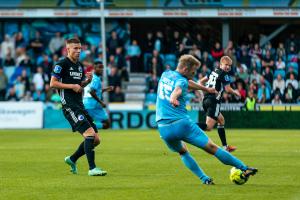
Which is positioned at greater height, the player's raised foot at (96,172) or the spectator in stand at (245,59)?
the spectator in stand at (245,59)

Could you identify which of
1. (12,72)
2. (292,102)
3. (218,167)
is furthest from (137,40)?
(218,167)

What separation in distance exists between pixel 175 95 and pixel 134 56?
2793cm

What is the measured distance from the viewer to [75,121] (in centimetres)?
1431

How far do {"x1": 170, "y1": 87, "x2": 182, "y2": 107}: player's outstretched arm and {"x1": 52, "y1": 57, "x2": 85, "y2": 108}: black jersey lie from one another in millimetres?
2987

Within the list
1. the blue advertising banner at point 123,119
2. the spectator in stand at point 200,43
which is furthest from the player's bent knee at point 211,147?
the spectator in stand at point 200,43

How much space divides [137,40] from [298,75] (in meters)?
9.16

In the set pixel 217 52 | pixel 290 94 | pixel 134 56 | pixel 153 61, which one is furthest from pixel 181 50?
pixel 290 94

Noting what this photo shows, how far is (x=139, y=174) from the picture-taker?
14.6 m

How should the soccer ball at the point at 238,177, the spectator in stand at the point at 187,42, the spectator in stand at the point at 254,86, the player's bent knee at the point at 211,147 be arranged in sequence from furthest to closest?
the spectator in stand at the point at 187,42 → the spectator in stand at the point at 254,86 → the soccer ball at the point at 238,177 → the player's bent knee at the point at 211,147

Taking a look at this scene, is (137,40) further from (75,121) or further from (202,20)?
(75,121)

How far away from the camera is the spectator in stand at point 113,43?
39.9 metres

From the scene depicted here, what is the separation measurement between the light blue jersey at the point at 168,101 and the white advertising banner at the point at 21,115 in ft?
75.0

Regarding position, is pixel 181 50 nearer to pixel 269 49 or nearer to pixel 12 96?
pixel 269 49

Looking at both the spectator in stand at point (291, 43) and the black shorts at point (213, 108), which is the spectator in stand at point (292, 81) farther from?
the black shorts at point (213, 108)
